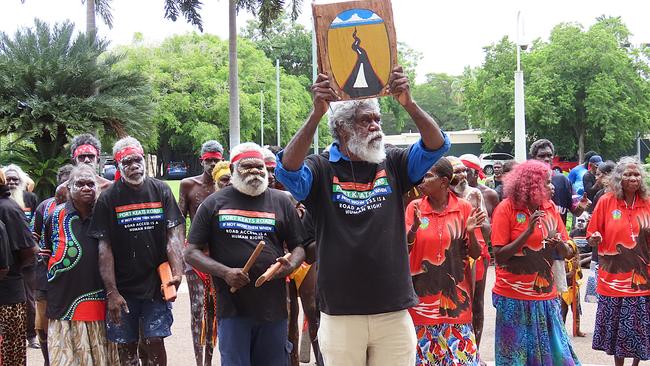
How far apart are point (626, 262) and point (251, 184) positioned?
144 inches

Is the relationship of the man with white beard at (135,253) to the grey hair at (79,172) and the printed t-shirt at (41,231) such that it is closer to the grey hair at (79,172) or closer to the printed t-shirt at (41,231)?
the grey hair at (79,172)

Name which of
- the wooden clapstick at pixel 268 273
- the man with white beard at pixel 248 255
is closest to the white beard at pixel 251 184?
the man with white beard at pixel 248 255

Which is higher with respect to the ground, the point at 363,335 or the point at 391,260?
the point at 391,260

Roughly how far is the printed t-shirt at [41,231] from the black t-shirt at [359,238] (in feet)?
10.4

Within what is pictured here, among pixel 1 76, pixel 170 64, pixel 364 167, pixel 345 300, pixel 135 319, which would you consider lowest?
pixel 135 319

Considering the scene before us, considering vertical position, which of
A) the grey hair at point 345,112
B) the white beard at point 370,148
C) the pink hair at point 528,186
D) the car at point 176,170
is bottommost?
the car at point 176,170

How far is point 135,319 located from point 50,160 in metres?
9.18

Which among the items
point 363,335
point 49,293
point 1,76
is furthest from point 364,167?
point 1,76

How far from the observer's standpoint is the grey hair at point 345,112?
4246mm

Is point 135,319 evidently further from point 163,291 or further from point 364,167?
point 364,167

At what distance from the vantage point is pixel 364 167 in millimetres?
4254

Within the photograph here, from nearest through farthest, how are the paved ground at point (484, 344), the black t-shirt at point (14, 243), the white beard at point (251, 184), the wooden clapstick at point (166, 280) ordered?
the white beard at point (251, 184)
the wooden clapstick at point (166, 280)
the black t-shirt at point (14, 243)
the paved ground at point (484, 344)

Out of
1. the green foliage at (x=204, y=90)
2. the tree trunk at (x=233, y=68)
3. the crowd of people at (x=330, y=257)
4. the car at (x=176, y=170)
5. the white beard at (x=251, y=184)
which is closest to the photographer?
the crowd of people at (x=330, y=257)

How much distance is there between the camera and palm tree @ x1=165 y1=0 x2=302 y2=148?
1998 cm
